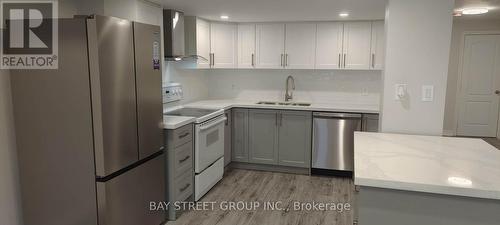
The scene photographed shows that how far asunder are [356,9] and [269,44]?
1.42m

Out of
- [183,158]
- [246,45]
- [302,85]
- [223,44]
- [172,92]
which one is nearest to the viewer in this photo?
[183,158]

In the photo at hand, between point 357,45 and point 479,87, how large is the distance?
3.39 metres

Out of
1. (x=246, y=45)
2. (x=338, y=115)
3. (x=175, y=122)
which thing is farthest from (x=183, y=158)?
(x=246, y=45)

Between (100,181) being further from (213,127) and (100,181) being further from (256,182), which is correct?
(256,182)

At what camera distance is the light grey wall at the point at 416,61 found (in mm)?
2541

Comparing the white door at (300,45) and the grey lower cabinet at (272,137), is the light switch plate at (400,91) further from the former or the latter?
the white door at (300,45)

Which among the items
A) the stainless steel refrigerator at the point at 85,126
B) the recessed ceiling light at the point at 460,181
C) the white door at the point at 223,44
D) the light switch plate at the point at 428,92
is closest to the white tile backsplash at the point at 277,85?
the white door at the point at 223,44

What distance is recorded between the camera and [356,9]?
3.63 meters

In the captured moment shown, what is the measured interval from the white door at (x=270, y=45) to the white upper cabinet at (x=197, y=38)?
78 centimetres

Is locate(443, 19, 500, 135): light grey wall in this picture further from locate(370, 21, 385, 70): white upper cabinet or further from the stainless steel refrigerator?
the stainless steel refrigerator

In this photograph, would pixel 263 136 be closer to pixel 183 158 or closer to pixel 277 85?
pixel 277 85

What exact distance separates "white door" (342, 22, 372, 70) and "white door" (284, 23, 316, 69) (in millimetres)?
435

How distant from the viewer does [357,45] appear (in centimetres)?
443

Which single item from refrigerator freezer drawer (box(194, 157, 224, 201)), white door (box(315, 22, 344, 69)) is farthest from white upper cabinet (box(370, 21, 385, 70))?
refrigerator freezer drawer (box(194, 157, 224, 201))
